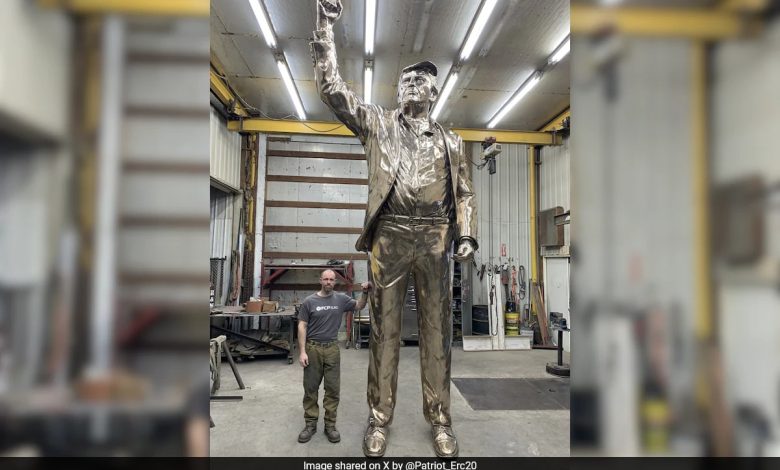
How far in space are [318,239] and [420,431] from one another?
5829mm

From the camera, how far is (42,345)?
57 centimetres

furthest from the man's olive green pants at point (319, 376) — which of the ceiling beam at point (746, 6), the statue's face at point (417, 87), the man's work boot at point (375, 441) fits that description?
the ceiling beam at point (746, 6)

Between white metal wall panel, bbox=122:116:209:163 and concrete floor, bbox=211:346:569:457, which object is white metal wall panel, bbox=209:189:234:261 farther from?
white metal wall panel, bbox=122:116:209:163

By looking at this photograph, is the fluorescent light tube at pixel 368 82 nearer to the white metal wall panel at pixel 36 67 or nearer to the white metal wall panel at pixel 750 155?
the white metal wall panel at pixel 36 67

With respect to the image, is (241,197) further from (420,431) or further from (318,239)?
(420,431)

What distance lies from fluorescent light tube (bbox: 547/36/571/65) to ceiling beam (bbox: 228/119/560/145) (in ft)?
7.76

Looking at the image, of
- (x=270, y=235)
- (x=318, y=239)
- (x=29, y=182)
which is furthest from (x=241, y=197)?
(x=29, y=182)

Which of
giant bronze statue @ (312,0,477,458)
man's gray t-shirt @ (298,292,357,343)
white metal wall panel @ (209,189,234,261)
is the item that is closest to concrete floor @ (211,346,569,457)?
giant bronze statue @ (312,0,477,458)

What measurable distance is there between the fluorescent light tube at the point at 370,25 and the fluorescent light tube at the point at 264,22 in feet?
4.25

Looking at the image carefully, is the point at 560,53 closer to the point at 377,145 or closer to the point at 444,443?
the point at 377,145

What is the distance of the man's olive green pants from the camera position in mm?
2736

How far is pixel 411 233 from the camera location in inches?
89.8

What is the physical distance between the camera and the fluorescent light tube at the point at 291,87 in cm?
575

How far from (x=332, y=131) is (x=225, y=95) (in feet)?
7.13
